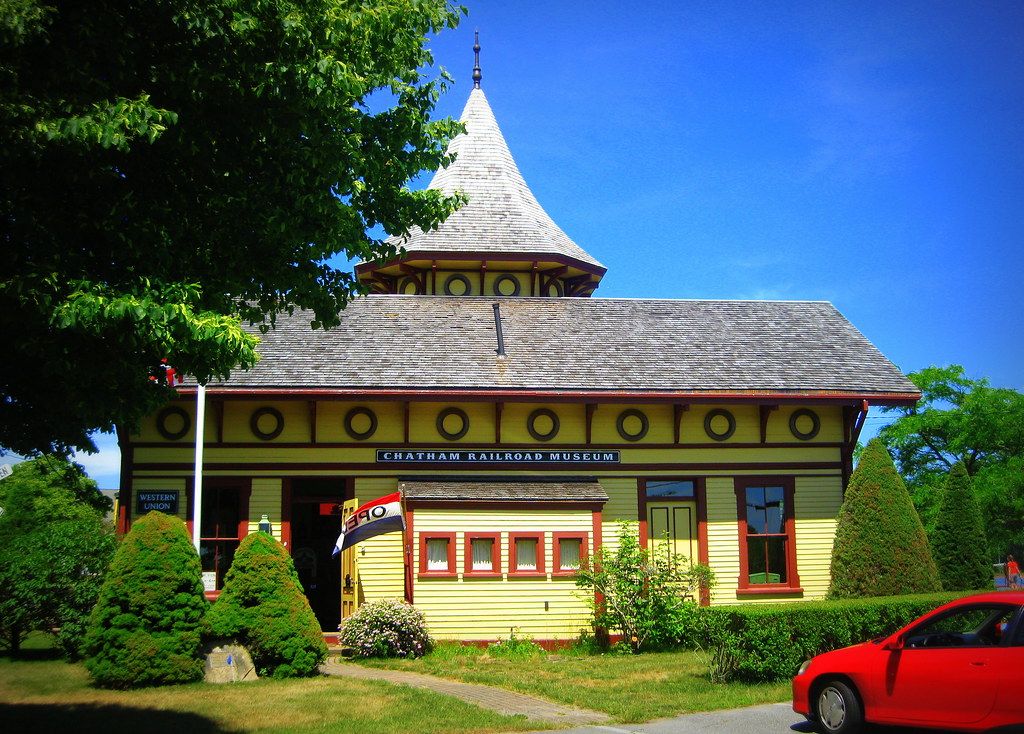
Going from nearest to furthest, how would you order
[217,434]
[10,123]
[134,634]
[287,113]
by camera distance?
[10,123] → [287,113] → [134,634] → [217,434]

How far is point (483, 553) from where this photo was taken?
18.2 metres

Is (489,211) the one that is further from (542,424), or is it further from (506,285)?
(542,424)

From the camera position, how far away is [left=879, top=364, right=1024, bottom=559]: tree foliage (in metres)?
45.5

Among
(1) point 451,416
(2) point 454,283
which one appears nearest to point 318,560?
(1) point 451,416

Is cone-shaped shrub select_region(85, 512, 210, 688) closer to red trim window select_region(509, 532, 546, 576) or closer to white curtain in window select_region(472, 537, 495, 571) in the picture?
white curtain in window select_region(472, 537, 495, 571)

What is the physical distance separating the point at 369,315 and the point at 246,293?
38.2 feet

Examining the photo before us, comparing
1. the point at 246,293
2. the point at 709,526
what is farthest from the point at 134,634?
the point at 709,526

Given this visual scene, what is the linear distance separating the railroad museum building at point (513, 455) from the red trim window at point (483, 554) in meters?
0.03

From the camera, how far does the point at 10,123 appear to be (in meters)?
7.32

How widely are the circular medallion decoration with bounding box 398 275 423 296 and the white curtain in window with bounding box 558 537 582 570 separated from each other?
9082 mm

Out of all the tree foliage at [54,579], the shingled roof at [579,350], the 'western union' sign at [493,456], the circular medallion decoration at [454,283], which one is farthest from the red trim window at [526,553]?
the circular medallion decoration at [454,283]

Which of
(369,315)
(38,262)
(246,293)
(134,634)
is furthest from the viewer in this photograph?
(369,315)

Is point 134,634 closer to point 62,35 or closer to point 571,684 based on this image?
point 571,684

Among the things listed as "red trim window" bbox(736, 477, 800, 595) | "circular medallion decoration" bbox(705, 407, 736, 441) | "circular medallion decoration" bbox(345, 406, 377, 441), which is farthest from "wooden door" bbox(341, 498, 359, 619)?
"red trim window" bbox(736, 477, 800, 595)
